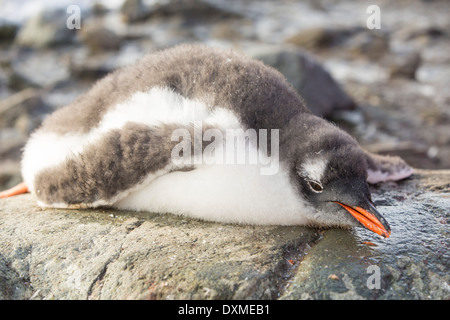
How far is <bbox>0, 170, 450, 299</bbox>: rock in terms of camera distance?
9.22 feet

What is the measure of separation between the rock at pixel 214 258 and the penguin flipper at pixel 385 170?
1.92 feet

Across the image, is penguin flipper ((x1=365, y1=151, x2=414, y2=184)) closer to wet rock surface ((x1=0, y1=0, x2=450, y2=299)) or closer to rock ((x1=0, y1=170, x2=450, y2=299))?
wet rock surface ((x1=0, y1=0, x2=450, y2=299))

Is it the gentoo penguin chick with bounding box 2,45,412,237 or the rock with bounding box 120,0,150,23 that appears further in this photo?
the rock with bounding box 120,0,150,23

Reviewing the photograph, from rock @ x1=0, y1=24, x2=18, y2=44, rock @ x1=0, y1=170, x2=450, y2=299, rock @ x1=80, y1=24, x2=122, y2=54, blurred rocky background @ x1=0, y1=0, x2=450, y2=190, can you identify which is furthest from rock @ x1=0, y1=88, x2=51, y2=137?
rock @ x1=0, y1=24, x2=18, y2=44

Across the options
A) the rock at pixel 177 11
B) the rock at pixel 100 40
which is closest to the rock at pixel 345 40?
the rock at pixel 177 11

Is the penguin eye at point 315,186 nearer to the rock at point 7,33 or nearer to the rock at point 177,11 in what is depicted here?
the rock at point 7,33

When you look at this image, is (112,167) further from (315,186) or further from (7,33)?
(7,33)

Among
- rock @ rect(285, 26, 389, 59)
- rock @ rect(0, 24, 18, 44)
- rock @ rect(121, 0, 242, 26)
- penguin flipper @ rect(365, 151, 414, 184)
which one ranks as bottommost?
penguin flipper @ rect(365, 151, 414, 184)

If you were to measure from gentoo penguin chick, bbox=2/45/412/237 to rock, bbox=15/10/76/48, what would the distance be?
46.1ft

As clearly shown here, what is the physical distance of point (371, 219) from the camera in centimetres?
315

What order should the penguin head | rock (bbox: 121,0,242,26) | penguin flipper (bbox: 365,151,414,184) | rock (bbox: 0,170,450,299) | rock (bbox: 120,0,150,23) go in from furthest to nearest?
rock (bbox: 121,0,242,26) → rock (bbox: 120,0,150,23) → penguin flipper (bbox: 365,151,414,184) → the penguin head → rock (bbox: 0,170,450,299)

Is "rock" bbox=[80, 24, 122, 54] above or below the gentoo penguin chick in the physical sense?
above

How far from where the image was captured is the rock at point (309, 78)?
9.20m
